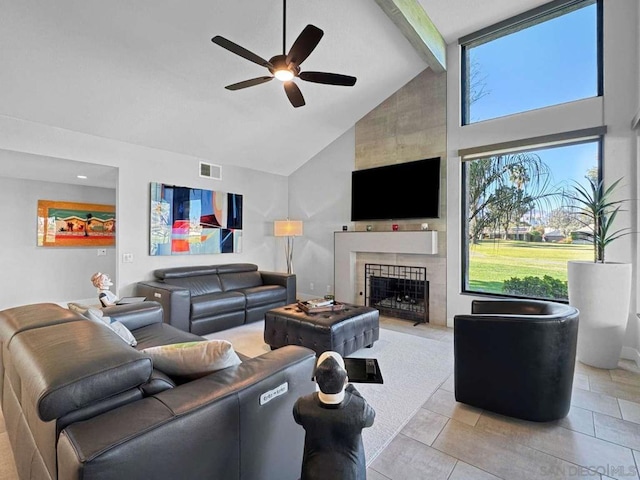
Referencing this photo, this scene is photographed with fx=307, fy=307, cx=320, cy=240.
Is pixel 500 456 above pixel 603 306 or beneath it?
beneath

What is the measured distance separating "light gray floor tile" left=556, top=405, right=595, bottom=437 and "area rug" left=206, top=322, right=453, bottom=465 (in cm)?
86

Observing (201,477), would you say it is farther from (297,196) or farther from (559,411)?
(297,196)

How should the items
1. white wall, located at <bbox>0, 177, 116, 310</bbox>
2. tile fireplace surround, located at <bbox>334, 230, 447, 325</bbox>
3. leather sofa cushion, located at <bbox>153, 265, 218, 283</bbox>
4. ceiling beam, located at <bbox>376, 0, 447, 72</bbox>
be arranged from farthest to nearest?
1. white wall, located at <bbox>0, 177, 116, 310</bbox>
2. tile fireplace surround, located at <bbox>334, 230, 447, 325</bbox>
3. leather sofa cushion, located at <bbox>153, 265, 218, 283</bbox>
4. ceiling beam, located at <bbox>376, 0, 447, 72</bbox>

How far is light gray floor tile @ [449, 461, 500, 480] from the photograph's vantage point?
1635 mm

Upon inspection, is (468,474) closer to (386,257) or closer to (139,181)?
(386,257)

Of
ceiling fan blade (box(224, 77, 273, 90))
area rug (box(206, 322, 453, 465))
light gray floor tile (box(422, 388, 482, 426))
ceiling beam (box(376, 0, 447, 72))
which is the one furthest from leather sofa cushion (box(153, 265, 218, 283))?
ceiling beam (box(376, 0, 447, 72))

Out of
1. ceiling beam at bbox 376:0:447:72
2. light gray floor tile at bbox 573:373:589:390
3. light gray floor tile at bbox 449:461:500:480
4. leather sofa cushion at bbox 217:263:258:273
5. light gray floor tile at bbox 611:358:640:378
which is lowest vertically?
light gray floor tile at bbox 449:461:500:480

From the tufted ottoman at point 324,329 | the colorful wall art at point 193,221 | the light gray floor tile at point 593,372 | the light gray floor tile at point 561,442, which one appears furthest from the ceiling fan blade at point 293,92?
the light gray floor tile at point 593,372

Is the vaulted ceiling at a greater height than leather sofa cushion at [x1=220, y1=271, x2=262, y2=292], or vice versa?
the vaulted ceiling

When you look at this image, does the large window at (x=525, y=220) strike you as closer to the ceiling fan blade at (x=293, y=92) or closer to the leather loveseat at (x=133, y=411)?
the ceiling fan blade at (x=293, y=92)

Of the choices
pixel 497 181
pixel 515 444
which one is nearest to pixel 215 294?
pixel 515 444

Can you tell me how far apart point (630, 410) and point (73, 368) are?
11.1 feet

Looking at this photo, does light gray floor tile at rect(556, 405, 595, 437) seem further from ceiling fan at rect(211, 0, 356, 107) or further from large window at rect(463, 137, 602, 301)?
ceiling fan at rect(211, 0, 356, 107)

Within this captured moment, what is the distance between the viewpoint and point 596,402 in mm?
Result: 2346
